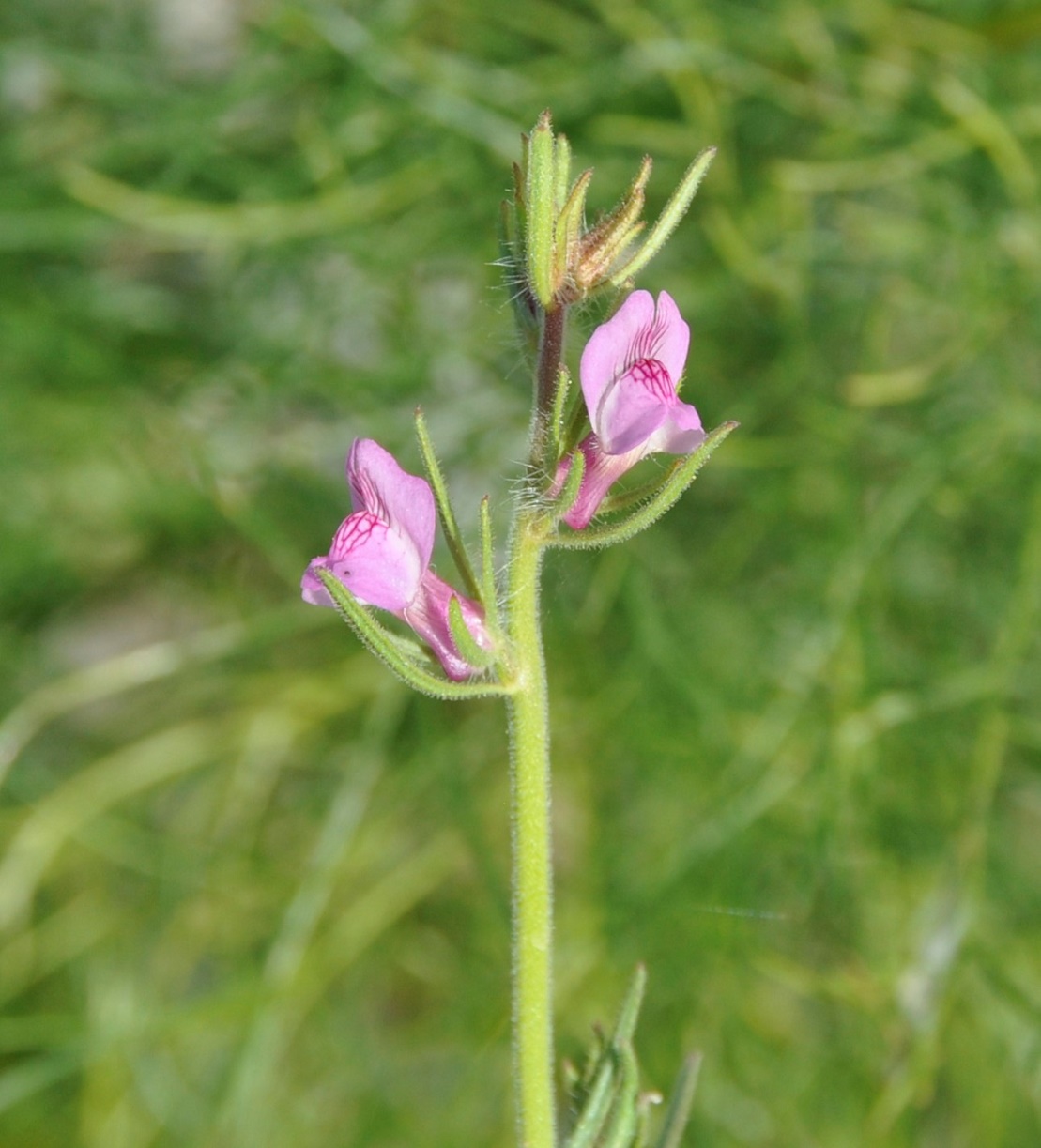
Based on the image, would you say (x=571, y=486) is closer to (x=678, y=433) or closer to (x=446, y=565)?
(x=678, y=433)

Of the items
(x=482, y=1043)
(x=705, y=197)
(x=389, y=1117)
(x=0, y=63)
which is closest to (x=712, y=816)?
(x=482, y=1043)

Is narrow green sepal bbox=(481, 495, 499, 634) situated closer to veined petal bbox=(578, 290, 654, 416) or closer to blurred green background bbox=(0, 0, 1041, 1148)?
veined petal bbox=(578, 290, 654, 416)

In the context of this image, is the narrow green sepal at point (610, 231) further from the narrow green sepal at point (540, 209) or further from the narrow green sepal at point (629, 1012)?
the narrow green sepal at point (629, 1012)

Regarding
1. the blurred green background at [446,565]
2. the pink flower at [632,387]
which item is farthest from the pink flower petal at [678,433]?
the blurred green background at [446,565]

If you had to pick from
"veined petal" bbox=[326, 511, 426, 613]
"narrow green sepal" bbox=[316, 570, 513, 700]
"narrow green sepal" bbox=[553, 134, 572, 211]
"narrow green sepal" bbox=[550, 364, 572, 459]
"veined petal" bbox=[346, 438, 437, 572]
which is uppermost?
"narrow green sepal" bbox=[553, 134, 572, 211]

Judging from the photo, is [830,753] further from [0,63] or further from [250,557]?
[0,63]

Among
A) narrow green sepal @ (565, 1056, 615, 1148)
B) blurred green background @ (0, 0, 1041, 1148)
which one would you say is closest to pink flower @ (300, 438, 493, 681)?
narrow green sepal @ (565, 1056, 615, 1148)
